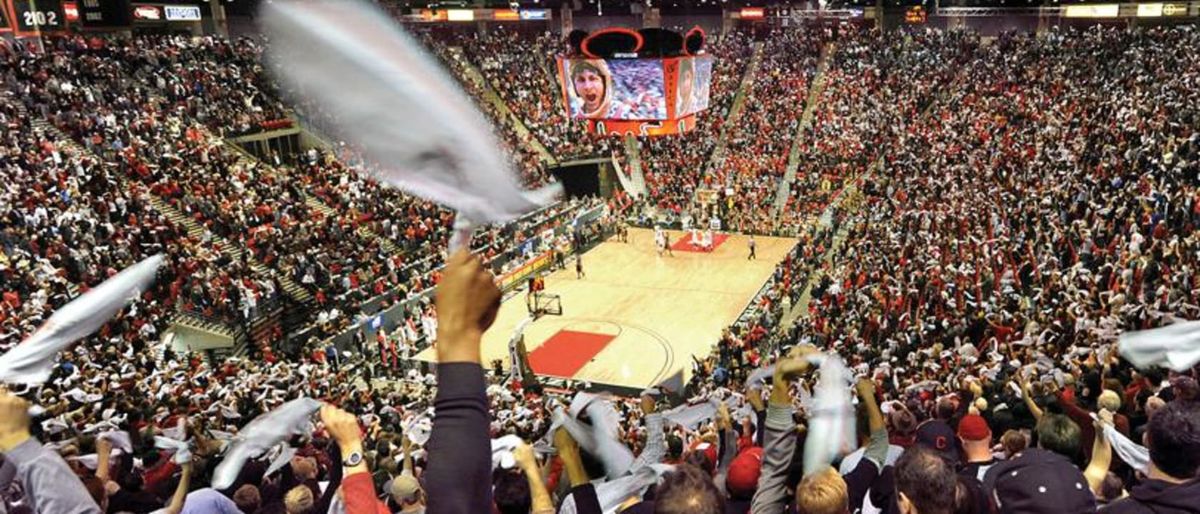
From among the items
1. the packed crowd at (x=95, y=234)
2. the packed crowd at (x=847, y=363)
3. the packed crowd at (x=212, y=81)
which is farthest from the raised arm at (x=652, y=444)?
the packed crowd at (x=212, y=81)

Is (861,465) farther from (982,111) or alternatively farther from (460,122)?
(982,111)

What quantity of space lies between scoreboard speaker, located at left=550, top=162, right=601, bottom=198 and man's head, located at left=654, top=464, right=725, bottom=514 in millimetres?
35080

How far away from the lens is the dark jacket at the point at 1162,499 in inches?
111

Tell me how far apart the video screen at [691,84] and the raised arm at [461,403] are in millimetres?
24574

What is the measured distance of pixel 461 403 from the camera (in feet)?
5.68

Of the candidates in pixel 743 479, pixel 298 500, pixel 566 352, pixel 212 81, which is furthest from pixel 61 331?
pixel 212 81

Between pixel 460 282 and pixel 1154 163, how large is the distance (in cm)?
1828

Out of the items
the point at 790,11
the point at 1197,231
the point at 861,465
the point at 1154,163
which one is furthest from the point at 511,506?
the point at 790,11

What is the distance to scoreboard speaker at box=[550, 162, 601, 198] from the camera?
1483 inches

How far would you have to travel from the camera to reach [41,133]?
2217 centimetres

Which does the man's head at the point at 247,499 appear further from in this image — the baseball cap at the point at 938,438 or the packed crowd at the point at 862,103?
the packed crowd at the point at 862,103

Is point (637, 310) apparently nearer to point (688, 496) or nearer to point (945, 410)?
point (945, 410)

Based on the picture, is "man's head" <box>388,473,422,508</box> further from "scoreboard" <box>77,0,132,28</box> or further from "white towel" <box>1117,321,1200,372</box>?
"scoreboard" <box>77,0,132,28</box>

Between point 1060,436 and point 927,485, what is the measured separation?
177cm
